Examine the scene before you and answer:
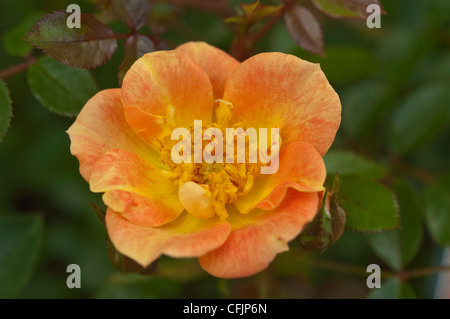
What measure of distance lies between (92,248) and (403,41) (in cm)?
176

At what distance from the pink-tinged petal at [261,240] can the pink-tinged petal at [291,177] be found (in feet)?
0.11

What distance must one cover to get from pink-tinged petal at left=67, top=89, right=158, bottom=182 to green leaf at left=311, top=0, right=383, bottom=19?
0.66 m

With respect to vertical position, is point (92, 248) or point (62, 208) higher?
point (62, 208)

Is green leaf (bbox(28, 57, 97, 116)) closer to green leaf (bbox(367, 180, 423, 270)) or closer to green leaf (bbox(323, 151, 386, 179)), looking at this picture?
green leaf (bbox(323, 151, 386, 179))

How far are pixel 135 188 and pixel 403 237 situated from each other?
3.41ft

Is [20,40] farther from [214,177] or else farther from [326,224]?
[326,224]

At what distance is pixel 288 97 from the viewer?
144 centimetres

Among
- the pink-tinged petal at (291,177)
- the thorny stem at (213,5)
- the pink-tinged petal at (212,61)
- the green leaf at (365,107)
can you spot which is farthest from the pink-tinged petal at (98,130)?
the green leaf at (365,107)

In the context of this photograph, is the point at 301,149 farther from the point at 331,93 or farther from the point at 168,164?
the point at 168,164

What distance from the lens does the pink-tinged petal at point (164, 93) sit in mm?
1416
